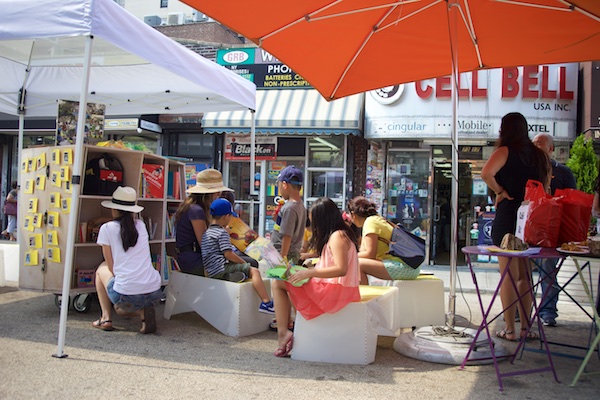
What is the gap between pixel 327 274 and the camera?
14.3ft

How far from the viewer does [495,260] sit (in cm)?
1223

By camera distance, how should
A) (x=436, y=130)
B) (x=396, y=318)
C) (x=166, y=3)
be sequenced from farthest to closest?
(x=166, y=3)
(x=436, y=130)
(x=396, y=318)

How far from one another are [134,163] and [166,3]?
1033 inches

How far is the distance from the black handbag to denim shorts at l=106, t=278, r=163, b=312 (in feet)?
7.74

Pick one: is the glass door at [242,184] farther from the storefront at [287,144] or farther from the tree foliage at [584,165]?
the tree foliage at [584,165]

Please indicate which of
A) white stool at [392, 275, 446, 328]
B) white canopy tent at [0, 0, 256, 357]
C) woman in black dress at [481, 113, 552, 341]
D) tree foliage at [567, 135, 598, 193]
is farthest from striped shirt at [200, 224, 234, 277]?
tree foliage at [567, 135, 598, 193]

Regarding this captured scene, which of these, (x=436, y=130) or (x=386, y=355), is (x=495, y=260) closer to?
(x=436, y=130)

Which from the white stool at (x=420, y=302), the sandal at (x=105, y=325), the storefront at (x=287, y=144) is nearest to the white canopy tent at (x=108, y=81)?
the sandal at (x=105, y=325)

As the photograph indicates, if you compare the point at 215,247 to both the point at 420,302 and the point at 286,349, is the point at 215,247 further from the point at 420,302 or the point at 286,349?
the point at 420,302

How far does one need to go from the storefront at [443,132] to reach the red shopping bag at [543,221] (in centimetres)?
819

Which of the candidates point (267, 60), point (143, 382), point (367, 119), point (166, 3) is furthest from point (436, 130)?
point (166, 3)

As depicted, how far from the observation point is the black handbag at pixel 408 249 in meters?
5.43

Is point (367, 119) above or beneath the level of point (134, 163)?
above

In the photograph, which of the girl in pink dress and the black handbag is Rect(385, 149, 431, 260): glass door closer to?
the black handbag
